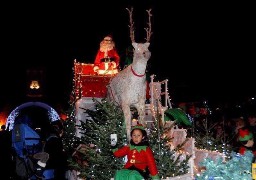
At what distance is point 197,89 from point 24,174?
47.9ft

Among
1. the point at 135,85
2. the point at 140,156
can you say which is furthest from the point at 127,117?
the point at 140,156

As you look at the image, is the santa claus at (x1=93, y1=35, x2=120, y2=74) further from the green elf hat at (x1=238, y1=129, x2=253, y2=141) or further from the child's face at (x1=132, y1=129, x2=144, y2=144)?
the child's face at (x1=132, y1=129, x2=144, y2=144)

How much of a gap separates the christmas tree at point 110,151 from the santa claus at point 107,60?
3107 mm

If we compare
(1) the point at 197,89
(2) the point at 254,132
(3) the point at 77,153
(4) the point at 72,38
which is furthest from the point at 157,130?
(4) the point at 72,38

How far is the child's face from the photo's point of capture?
707 cm

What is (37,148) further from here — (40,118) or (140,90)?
(40,118)

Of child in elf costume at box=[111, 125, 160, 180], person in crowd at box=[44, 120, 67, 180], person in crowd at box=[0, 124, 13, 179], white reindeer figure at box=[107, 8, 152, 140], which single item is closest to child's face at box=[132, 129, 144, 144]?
child in elf costume at box=[111, 125, 160, 180]

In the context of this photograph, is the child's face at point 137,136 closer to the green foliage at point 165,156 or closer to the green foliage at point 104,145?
the green foliage at point 165,156

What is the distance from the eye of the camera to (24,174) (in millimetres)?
8781

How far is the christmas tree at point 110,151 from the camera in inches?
304

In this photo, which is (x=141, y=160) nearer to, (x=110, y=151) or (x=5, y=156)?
(x=110, y=151)

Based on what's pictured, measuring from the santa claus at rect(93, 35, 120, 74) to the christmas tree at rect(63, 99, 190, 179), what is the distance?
10.2ft

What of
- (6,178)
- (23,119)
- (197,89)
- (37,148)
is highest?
(197,89)

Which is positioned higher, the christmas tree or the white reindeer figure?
the white reindeer figure
